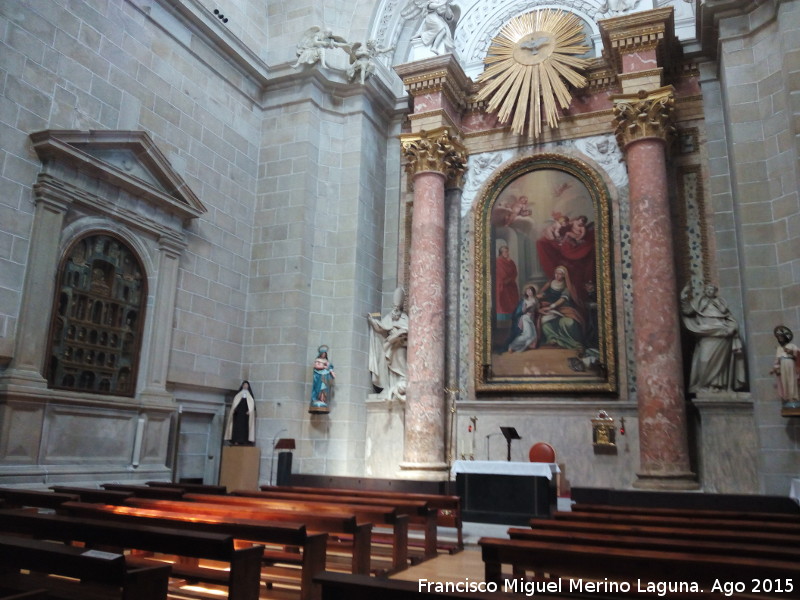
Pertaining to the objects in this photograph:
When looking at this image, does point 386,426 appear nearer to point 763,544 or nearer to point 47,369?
point 47,369

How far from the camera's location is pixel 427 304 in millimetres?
11414

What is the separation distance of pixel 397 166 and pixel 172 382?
6.26m

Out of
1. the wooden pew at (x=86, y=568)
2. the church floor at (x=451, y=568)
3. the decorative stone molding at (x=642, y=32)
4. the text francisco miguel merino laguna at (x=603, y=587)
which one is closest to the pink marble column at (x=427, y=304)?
the decorative stone molding at (x=642, y=32)

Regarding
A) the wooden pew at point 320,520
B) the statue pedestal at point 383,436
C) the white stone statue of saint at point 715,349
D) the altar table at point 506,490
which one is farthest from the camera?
the statue pedestal at point 383,436

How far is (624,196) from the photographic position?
1159 centimetres

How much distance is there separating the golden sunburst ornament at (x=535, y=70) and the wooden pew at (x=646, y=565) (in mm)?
10006

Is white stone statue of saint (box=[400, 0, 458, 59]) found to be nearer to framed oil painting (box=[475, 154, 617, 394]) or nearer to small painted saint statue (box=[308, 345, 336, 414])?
framed oil painting (box=[475, 154, 617, 394])

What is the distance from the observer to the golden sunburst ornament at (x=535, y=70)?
40.0 ft

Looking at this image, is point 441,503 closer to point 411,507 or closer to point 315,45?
point 411,507

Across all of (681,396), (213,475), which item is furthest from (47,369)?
(681,396)

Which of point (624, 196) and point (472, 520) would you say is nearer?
point (472, 520)

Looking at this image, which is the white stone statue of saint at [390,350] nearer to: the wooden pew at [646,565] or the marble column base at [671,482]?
the marble column base at [671,482]

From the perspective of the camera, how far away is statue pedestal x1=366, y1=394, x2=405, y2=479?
38.5 ft

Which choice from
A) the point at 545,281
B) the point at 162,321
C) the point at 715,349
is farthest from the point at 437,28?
the point at 715,349
